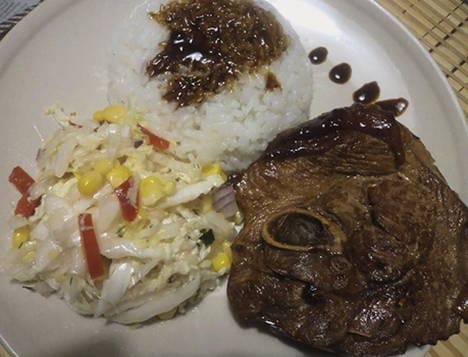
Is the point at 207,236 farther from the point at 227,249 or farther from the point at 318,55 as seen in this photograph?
the point at 318,55

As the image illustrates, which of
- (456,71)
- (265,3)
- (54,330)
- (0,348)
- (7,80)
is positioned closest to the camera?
(54,330)

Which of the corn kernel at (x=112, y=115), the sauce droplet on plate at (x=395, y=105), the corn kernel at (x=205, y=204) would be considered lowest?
the sauce droplet on plate at (x=395, y=105)

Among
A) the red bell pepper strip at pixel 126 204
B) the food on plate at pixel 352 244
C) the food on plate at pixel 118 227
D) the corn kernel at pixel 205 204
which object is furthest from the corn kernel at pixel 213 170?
the red bell pepper strip at pixel 126 204

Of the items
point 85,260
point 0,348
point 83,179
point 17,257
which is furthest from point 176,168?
point 0,348

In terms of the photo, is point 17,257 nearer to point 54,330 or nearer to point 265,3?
point 54,330

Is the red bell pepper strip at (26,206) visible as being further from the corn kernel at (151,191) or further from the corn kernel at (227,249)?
the corn kernel at (227,249)

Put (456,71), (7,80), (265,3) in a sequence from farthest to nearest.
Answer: (456,71)
(265,3)
(7,80)
